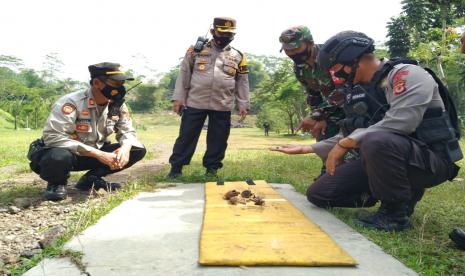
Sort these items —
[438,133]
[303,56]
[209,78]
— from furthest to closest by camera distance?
[209,78], [303,56], [438,133]

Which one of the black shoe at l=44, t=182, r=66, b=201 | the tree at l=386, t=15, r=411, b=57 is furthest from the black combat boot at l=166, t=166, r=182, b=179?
the tree at l=386, t=15, r=411, b=57

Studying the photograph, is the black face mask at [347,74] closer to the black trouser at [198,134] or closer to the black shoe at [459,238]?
the black shoe at [459,238]

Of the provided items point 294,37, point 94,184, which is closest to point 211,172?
point 94,184

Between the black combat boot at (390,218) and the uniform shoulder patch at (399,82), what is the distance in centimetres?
69

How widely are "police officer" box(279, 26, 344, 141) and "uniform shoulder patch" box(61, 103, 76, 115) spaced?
1.90 meters

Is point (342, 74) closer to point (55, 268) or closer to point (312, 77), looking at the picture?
point (312, 77)

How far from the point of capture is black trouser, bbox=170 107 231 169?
4.84m

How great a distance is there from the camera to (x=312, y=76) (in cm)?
432

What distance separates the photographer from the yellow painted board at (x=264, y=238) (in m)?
1.97

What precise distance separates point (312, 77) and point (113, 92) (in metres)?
1.86

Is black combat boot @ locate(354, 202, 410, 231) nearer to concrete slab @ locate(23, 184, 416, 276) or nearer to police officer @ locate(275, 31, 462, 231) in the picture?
police officer @ locate(275, 31, 462, 231)

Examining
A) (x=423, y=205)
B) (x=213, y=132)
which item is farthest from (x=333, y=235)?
(x=213, y=132)

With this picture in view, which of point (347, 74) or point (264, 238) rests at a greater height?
point (347, 74)

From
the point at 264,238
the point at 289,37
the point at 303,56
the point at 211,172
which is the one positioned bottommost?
the point at 211,172
